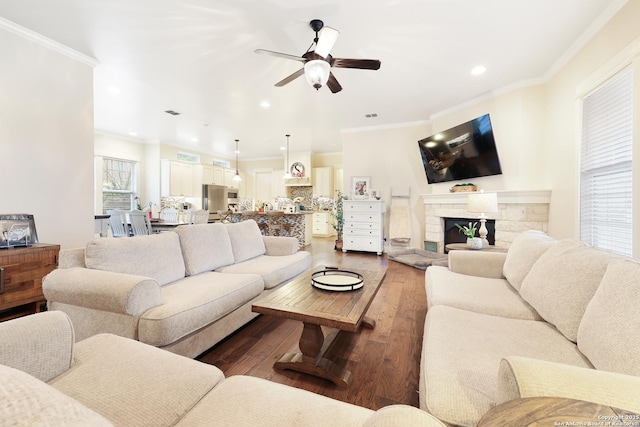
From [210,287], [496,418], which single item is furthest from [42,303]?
[496,418]

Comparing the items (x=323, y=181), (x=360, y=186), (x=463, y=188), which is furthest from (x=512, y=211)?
(x=323, y=181)

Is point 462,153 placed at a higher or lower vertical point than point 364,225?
higher

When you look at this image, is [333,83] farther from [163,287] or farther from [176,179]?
[176,179]

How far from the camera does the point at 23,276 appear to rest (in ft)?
7.44

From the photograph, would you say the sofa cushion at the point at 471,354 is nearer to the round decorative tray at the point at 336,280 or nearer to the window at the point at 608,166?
the round decorative tray at the point at 336,280

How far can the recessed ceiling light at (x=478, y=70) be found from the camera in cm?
331

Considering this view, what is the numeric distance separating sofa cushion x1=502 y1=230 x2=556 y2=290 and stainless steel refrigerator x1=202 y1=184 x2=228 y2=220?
7.37 m

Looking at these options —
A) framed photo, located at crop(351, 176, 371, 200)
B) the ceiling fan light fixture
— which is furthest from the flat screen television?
the ceiling fan light fixture

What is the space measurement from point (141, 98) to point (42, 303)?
3210 millimetres

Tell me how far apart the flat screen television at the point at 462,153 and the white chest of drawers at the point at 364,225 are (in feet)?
3.93

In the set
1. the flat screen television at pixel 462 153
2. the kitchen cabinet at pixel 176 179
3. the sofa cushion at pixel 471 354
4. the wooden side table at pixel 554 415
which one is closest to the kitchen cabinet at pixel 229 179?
the kitchen cabinet at pixel 176 179

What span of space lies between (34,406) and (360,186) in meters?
5.79

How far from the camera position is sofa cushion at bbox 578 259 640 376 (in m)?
0.84

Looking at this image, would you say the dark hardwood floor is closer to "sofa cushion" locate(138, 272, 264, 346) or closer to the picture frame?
"sofa cushion" locate(138, 272, 264, 346)
